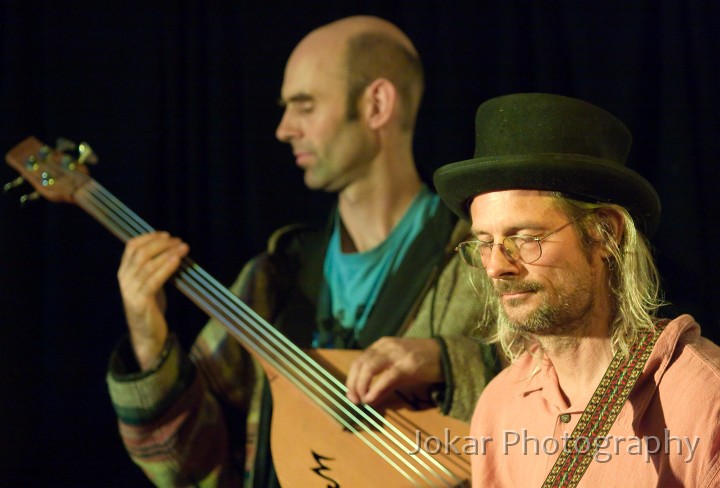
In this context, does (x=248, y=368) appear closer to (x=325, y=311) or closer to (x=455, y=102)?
(x=325, y=311)

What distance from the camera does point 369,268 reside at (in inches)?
90.6

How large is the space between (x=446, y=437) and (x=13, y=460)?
1317 millimetres

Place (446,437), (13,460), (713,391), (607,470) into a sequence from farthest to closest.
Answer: (13,460) → (446,437) → (607,470) → (713,391)

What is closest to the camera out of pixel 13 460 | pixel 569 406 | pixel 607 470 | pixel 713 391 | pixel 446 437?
pixel 713 391

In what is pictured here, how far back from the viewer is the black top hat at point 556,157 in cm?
151

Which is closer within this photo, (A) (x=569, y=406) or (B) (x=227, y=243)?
(A) (x=569, y=406)

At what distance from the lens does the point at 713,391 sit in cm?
136

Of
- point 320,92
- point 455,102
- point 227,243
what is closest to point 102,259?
point 227,243

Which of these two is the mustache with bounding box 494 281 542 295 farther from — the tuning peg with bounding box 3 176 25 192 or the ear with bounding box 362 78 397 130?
the tuning peg with bounding box 3 176 25 192

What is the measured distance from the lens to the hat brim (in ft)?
4.94

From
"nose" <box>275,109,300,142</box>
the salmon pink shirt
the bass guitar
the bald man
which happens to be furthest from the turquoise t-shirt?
the salmon pink shirt

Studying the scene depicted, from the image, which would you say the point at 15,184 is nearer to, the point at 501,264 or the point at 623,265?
the point at 501,264

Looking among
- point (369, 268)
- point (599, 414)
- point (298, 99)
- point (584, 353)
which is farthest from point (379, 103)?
point (599, 414)

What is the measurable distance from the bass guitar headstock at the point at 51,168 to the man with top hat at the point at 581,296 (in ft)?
3.60
